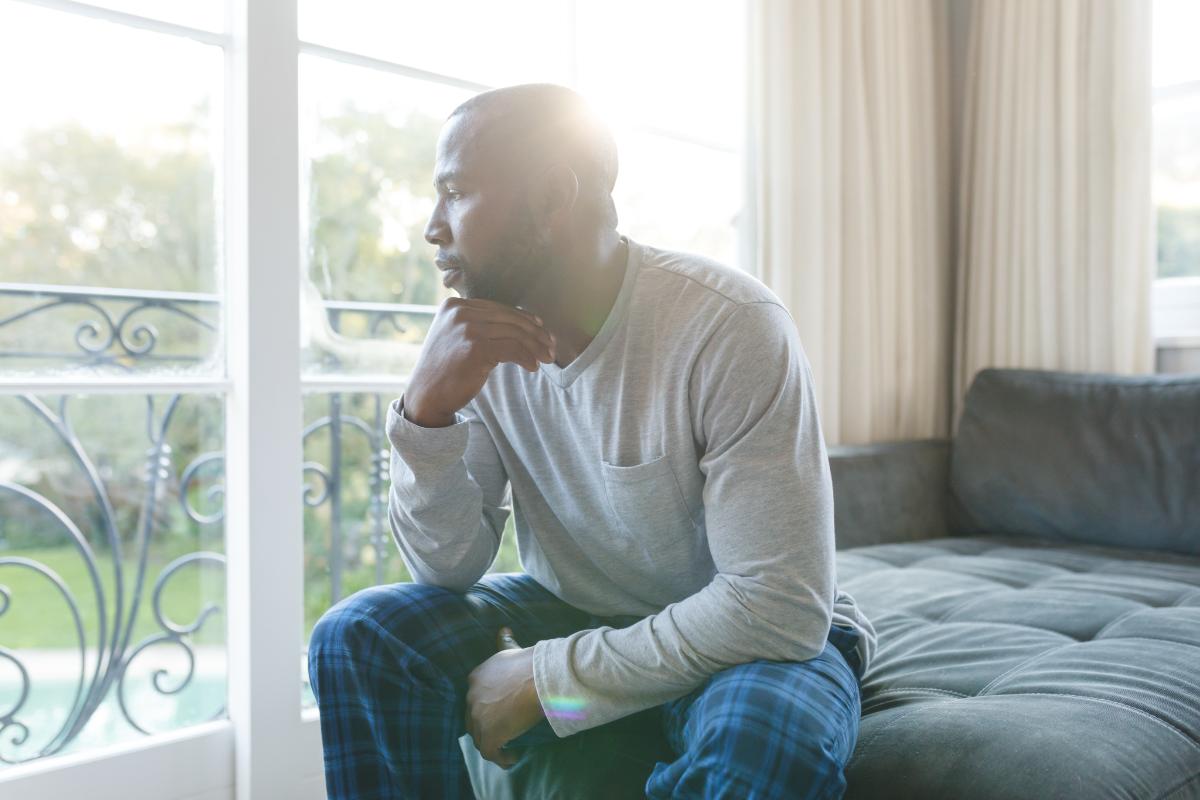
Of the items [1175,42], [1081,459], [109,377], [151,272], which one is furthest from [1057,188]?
[109,377]

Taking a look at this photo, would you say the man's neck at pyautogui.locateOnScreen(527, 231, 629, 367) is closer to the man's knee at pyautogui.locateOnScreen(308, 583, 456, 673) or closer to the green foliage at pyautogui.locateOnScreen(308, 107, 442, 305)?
the man's knee at pyautogui.locateOnScreen(308, 583, 456, 673)

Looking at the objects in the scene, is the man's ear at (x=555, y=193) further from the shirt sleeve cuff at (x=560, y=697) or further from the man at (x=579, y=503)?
the shirt sleeve cuff at (x=560, y=697)

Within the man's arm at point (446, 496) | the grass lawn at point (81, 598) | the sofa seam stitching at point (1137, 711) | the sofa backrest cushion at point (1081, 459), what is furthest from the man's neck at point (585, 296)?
the sofa backrest cushion at point (1081, 459)

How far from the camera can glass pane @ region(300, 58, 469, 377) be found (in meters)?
2.04

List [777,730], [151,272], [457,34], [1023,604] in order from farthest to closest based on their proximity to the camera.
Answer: [457,34], [151,272], [1023,604], [777,730]

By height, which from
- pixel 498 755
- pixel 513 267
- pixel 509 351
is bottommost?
pixel 498 755

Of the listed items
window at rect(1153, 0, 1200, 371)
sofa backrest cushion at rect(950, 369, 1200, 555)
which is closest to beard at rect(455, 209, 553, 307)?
sofa backrest cushion at rect(950, 369, 1200, 555)

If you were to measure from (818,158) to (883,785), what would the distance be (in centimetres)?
191

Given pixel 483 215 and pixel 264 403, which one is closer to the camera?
pixel 483 215

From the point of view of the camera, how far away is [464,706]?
125 cm

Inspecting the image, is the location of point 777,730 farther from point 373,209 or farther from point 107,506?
point 373,209

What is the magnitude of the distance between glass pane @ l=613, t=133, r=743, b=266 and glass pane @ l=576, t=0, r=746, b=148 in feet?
0.16

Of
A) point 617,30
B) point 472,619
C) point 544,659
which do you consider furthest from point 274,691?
point 617,30

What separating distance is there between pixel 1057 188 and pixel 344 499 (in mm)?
2058
